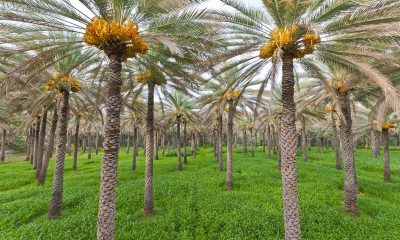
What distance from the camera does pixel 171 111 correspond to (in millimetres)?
26375

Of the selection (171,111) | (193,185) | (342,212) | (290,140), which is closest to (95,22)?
(290,140)

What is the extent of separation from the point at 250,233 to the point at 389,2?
898cm

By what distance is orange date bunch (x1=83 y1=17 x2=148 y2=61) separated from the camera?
712 centimetres

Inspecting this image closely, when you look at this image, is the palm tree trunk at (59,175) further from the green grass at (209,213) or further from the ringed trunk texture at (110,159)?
the ringed trunk texture at (110,159)

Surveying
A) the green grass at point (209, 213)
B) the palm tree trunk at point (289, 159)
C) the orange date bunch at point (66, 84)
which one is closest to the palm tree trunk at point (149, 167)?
the green grass at point (209, 213)

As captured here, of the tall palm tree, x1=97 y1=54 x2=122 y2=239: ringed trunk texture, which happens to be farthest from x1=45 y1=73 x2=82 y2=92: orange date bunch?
the tall palm tree

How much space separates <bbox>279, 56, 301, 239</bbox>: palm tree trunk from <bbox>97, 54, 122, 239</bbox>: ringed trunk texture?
5.02 meters

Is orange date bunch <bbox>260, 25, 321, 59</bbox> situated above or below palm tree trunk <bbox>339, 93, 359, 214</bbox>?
above

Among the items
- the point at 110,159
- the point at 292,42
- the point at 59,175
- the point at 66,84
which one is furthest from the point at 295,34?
the point at 59,175

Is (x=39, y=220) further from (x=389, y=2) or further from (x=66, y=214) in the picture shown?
(x=389, y=2)

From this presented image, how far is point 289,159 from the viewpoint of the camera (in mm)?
7680

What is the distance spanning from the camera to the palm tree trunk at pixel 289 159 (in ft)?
24.5

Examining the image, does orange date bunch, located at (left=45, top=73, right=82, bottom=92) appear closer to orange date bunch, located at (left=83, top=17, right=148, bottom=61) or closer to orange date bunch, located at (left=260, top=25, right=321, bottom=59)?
orange date bunch, located at (left=83, top=17, right=148, bottom=61)

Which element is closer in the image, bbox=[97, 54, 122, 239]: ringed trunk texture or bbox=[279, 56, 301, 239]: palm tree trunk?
bbox=[97, 54, 122, 239]: ringed trunk texture
